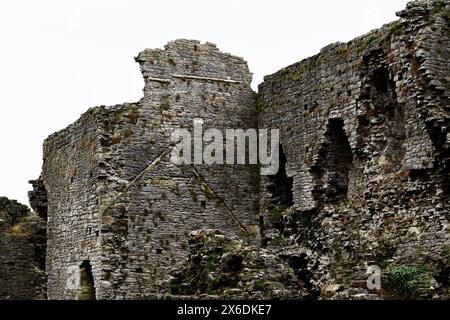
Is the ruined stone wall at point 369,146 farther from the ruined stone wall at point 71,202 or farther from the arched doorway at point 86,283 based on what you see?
the arched doorway at point 86,283

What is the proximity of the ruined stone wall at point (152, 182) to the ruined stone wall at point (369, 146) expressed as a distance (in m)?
1.16

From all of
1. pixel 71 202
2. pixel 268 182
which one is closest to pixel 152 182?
pixel 71 202

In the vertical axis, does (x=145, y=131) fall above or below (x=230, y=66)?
below

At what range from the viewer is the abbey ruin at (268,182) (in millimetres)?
20312

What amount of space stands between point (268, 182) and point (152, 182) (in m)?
2.86

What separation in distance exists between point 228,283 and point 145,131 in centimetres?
814

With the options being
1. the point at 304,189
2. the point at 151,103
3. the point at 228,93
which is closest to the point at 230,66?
the point at 228,93

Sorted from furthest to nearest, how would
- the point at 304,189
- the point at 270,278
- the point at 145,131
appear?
the point at 145,131 → the point at 304,189 → the point at 270,278

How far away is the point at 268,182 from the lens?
26.8 m

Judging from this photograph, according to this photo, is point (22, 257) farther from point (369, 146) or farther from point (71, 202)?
point (369, 146)

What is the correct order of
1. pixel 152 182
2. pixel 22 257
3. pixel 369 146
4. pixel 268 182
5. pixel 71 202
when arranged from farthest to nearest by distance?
pixel 22 257 < pixel 71 202 < pixel 268 182 < pixel 152 182 < pixel 369 146

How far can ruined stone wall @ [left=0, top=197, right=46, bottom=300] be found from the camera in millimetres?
29859

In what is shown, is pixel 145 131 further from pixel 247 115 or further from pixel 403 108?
pixel 403 108
